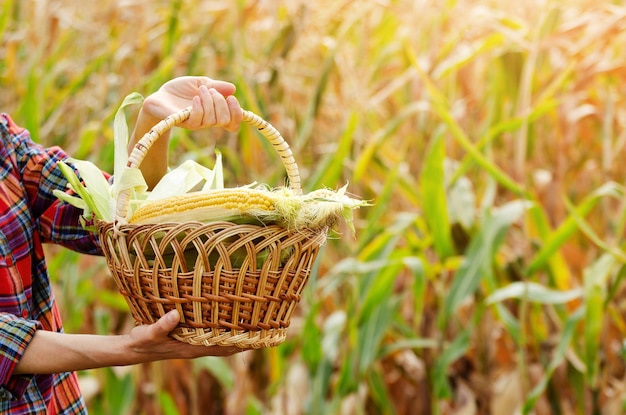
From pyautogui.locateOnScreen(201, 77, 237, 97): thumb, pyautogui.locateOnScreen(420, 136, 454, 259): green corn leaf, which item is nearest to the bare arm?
pyautogui.locateOnScreen(201, 77, 237, 97): thumb

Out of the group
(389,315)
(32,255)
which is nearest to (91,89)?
(389,315)

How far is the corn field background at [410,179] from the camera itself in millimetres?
1587

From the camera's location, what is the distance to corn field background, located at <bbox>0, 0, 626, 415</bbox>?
159cm

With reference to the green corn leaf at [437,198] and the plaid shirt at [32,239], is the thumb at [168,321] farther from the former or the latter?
the green corn leaf at [437,198]

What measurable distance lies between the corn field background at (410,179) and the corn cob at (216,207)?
830 mm

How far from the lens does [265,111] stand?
1.71 metres

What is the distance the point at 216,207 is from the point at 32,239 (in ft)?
0.84

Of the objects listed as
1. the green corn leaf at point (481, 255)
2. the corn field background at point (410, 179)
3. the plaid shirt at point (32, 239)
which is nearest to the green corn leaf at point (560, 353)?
the corn field background at point (410, 179)

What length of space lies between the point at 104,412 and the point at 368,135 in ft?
2.85

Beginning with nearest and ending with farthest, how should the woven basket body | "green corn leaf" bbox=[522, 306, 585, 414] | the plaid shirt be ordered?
the woven basket body → the plaid shirt → "green corn leaf" bbox=[522, 306, 585, 414]

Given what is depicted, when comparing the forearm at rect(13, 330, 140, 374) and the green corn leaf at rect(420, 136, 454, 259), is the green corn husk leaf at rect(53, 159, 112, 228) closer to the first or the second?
the forearm at rect(13, 330, 140, 374)

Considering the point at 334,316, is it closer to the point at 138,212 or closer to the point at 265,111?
the point at 265,111

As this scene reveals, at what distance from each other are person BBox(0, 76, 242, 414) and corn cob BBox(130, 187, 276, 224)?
81mm

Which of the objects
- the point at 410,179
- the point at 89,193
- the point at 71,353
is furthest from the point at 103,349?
the point at 410,179
